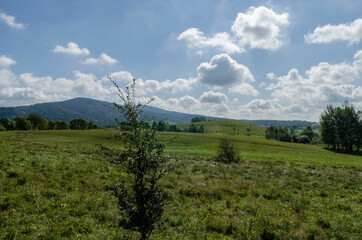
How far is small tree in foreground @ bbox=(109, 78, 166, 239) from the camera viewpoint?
5.91 m

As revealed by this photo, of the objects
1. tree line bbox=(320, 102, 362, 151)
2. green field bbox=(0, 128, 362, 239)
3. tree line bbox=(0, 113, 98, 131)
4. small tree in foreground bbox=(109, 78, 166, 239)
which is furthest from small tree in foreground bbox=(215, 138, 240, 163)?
tree line bbox=(0, 113, 98, 131)

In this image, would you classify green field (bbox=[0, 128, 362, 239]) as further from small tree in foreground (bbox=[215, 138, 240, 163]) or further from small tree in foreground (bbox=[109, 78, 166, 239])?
small tree in foreground (bbox=[215, 138, 240, 163])

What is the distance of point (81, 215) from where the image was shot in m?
8.64

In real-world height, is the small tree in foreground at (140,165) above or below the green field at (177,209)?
above

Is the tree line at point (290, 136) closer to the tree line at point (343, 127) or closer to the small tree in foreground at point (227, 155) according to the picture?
the tree line at point (343, 127)

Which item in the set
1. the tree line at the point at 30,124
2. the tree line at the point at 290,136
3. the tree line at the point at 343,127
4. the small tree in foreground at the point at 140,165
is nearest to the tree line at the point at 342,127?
the tree line at the point at 343,127

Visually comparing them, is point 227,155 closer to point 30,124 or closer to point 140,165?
point 140,165

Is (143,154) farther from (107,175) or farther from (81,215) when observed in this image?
(107,175)

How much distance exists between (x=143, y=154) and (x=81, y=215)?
214 inches

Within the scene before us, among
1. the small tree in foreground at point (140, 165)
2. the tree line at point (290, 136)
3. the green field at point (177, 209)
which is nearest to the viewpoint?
the small tree in foreground at point (140, 165)

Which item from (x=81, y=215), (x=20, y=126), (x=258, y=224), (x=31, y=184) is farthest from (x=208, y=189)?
(x=20, y=126)

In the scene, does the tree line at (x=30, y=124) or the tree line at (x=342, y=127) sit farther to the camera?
the tree line at (x=30, y=124)

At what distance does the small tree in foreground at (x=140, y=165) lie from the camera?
233 inches

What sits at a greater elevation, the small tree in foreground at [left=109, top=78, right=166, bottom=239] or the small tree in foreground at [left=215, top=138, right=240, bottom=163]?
the small tree in foreground at [left=109, top=78, right=166, bottom=239]
